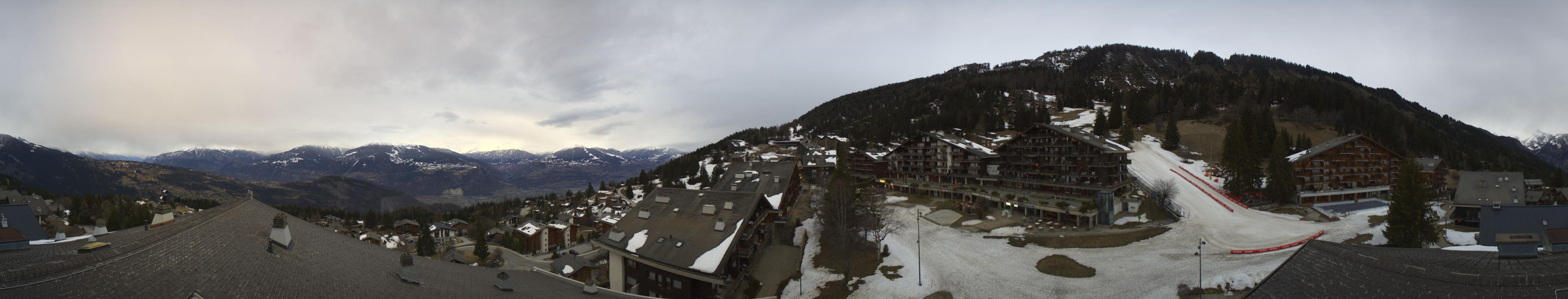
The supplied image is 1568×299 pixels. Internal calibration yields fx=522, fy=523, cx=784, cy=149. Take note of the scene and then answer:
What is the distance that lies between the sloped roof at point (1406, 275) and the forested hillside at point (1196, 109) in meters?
100

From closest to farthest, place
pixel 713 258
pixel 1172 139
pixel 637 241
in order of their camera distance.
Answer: pixel 713 258, pixel 637 241, pixel 1172 139

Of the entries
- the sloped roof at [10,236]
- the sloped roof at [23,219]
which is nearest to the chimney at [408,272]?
the sloped roof at [10,236]

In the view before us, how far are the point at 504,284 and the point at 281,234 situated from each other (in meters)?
5.67

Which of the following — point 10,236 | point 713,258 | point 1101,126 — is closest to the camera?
point 10,236

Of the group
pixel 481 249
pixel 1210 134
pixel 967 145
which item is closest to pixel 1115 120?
pixel 1210 134

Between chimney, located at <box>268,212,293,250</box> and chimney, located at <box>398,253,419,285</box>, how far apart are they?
8.29 ft

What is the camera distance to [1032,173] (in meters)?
61.3

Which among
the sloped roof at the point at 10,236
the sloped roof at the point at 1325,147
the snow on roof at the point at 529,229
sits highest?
the sloped roof at the point at 1325,147

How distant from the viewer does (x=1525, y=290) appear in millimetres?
7969

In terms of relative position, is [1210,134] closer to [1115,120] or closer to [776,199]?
[1115,120]

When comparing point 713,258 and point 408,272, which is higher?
point 408,272

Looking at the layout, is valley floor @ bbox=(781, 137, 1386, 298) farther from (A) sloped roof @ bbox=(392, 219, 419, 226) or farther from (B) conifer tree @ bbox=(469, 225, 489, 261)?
(A) sloped roof @ bbox=(392, 219, 419, 226)

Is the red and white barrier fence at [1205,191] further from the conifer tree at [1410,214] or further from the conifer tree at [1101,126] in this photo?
the conifer tree at [1101,126]

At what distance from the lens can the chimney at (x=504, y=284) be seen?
1591cm
